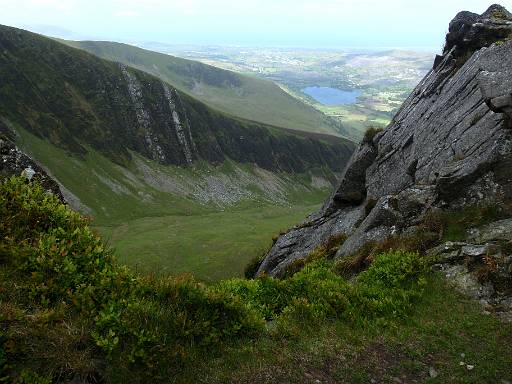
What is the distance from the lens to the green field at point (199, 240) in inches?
3329

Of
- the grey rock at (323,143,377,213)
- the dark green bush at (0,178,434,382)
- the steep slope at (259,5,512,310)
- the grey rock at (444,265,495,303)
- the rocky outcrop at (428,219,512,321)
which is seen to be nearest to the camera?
the dark green bush at (0,178,434,382)

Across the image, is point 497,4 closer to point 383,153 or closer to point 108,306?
point 383,153

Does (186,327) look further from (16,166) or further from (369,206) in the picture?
(369,206)

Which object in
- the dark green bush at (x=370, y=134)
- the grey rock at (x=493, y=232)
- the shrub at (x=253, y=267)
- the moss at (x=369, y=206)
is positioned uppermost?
the dark green bush at (x=370, y=134)

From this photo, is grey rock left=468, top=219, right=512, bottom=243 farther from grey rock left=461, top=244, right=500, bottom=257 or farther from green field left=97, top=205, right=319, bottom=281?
green field left=97, top=205, right=319, bottom=281

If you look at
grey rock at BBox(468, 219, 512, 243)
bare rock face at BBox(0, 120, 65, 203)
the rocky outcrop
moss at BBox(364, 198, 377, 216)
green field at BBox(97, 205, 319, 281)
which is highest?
bare rock face at BBox(0, 120, 65, 203)

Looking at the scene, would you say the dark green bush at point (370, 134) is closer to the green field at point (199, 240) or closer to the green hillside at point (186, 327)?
the green hillside at point (186, 327)

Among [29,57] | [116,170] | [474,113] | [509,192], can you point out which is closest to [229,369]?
[509,192]

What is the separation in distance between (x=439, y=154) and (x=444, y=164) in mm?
1691

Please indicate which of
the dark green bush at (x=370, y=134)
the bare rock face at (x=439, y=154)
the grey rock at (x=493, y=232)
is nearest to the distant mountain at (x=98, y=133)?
the dark green bush at (x=370, y=134)

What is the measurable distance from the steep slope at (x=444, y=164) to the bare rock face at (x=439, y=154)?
7cm

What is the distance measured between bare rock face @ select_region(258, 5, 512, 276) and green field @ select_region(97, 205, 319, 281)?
109ft

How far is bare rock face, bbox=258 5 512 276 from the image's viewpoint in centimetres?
2102

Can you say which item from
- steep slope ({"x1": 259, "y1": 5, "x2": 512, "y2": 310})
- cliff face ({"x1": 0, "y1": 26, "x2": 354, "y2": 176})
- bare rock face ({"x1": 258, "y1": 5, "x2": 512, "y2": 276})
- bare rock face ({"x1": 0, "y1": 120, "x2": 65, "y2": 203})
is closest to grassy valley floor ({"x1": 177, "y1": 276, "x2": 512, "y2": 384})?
steep slope ({"x1": 259, "y1": 5, "x2": 512, "y2": 310})
